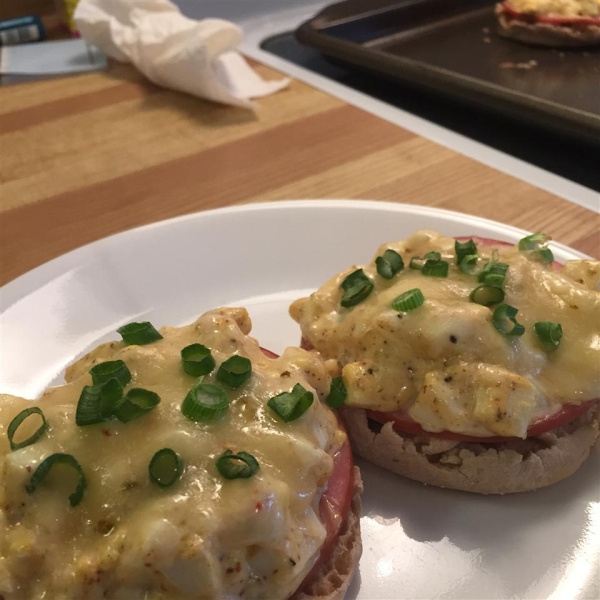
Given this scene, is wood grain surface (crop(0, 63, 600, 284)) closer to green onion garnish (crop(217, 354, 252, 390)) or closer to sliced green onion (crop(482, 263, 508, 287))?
sliced green onion (crop(482, 263, 508, 287))

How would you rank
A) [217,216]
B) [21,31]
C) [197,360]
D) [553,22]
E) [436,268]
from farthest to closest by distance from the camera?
[21,31], [553,22], [217,216], [436,268], [197,360]

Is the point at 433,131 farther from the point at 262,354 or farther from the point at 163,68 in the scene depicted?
the point at 262,354

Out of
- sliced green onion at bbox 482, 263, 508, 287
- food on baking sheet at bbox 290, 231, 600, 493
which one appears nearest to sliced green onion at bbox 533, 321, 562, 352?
food on baking sheet at bbox 290, 231, 600, 493

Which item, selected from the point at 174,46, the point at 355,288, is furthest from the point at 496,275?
the point at 174,46

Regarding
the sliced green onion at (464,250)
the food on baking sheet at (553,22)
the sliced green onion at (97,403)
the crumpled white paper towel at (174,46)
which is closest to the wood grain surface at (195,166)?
the crumpled white paper towel at (174,46)

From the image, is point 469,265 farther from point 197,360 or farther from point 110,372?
point 110,372

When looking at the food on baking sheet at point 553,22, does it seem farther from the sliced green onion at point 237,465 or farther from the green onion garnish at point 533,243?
the sliced green onion at point 237,465
